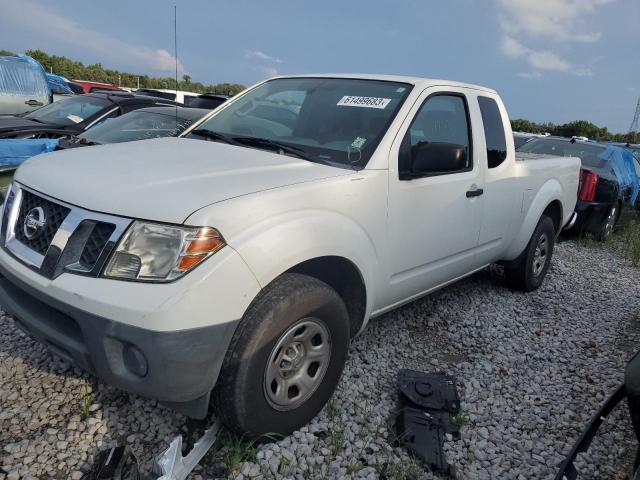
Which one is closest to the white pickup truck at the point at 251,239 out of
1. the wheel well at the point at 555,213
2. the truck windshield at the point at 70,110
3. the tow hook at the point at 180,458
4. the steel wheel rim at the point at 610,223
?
the tow hook at the point at 180,458

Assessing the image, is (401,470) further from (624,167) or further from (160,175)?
(624,167)

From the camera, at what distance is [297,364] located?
238cm

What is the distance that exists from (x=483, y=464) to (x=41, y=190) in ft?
8.27

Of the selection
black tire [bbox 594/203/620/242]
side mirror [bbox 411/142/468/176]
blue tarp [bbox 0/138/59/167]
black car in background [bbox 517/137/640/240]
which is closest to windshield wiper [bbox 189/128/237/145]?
side mirror [bbox 411/142/468/176]

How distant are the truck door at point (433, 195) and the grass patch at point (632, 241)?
182 inches

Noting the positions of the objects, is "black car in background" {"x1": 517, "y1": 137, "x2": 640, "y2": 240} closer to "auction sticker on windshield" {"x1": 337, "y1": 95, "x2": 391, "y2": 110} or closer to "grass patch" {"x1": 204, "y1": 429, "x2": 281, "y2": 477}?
"auction sticker on windshield" {"x1": 337, "y1": 95, "x2": 391, "y2": 110}

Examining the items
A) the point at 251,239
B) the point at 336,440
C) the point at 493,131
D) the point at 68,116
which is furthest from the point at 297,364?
the point at 68,116

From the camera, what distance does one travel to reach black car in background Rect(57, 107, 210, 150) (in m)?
5.62

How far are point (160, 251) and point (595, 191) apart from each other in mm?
7309

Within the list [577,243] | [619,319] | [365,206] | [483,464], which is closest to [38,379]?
[365,206]

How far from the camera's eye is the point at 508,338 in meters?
3.96

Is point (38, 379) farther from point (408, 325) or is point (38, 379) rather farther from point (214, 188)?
point (408, 325)

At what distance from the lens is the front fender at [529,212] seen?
4336 millimetres

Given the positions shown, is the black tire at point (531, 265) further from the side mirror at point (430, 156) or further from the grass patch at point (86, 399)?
the grass patch at point (86, 399)
